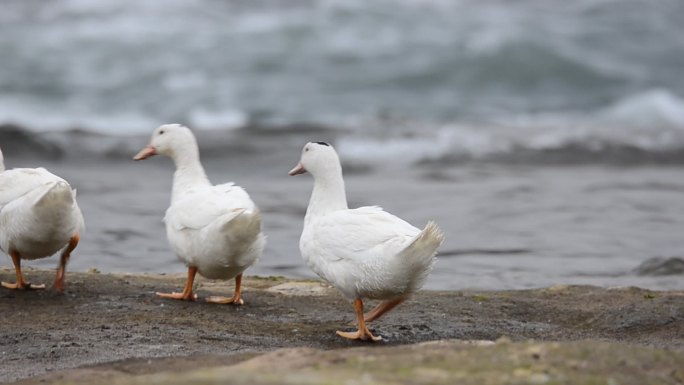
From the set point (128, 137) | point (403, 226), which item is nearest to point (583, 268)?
point (403, 226)

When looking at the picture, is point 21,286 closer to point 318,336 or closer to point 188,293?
point 188,293

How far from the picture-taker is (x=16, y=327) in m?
6.95

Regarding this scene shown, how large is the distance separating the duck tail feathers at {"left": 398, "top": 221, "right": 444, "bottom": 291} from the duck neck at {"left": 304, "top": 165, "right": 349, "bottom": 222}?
113 cm

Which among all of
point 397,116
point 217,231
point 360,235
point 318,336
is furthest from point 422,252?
point 397,116

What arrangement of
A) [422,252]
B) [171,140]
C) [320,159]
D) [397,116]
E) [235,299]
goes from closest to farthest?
[422,252]
[320,159]
[235,299]
[171,140]
[397,116]

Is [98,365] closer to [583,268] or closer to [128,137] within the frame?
[583,268]

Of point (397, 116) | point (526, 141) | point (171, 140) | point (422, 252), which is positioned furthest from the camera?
point (397, 116)

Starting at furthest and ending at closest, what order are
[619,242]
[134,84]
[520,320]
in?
1. [134,84]
2. [619,242]
3. [520,320]

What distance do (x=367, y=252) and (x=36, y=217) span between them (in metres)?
2.49

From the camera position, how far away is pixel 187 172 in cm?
893

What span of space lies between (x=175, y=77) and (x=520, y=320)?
70.4 ft

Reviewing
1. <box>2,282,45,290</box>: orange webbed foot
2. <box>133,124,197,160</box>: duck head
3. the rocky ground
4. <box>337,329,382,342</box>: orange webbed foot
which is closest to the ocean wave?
<box>133,124,197,160</box>: duck head

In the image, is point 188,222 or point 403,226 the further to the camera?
point 188,222

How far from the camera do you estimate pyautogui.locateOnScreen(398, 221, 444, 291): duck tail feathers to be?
20.7 feet
